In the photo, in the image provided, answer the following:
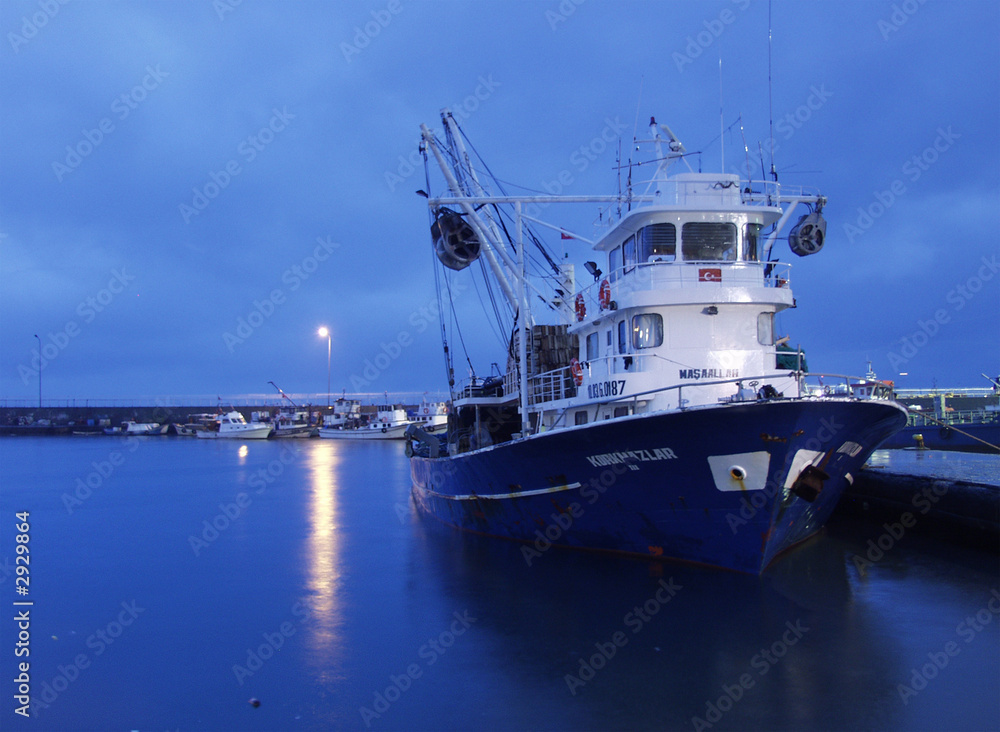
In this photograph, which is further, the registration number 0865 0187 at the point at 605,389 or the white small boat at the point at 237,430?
the white small boat at the point at 237,430

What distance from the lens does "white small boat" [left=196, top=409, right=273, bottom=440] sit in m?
93.9

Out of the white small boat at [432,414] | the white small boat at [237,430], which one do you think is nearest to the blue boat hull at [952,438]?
the white small boat at [432,414]

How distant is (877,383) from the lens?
44.7 feet

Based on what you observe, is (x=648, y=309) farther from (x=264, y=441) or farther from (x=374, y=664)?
(x=264, y=441)

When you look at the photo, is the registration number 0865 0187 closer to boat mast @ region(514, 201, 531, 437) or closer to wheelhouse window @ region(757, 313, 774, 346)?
boat mast @ region(514, 201, 531, 437)

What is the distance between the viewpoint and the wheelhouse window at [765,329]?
15.6 m

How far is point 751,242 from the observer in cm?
1588

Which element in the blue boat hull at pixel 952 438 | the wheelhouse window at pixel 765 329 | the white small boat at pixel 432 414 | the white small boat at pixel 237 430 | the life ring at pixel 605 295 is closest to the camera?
the wheelhouse window at pixel 765 329

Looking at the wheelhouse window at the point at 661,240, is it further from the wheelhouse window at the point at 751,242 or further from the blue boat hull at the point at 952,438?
the blue boat hull at the point at 952,438

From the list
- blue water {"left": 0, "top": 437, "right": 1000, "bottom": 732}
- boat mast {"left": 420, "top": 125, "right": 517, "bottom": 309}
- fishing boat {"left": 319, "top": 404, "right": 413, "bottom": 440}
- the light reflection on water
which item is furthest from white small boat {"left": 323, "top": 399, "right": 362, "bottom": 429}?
blue water {"left": 0, "top": 437, "right": 1000, "bottom": 732}

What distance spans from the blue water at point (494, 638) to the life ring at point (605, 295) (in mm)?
5784

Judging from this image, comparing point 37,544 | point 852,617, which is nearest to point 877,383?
point 852,617

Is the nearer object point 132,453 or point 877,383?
point 877,383

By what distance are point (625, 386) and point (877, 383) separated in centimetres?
487
